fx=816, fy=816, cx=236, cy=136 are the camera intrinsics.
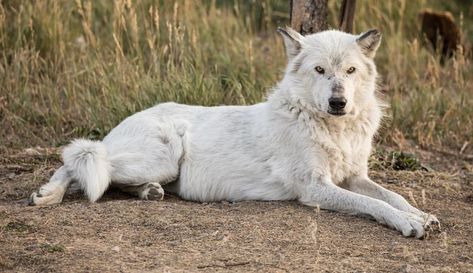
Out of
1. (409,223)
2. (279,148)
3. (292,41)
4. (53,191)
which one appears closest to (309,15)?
(292,41)

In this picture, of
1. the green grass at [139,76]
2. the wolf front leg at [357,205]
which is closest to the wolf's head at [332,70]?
the wolf front leg at [357,205]

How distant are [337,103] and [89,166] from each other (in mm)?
1800

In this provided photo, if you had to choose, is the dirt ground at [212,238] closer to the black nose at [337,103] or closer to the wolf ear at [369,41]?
the black nose at [337,103]

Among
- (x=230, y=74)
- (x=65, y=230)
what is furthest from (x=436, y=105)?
(x=65, y=230)

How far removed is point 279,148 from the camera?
5945mm

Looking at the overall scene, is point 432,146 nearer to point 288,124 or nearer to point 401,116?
point 401,116

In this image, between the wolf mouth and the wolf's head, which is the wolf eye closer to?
the wolf's head

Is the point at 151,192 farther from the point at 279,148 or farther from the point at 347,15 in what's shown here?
the point at 347,15

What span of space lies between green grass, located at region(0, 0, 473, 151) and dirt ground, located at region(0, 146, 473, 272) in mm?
1835

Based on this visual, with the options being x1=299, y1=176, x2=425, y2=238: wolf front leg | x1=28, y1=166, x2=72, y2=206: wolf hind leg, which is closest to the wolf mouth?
x1=299, y1=176, x2=425, y2=238: wolf front leg

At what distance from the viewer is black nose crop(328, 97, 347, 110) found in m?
5.53

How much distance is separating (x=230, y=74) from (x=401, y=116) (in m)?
1.84

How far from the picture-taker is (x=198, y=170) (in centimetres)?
612

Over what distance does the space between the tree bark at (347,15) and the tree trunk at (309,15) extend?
16.7 inches
